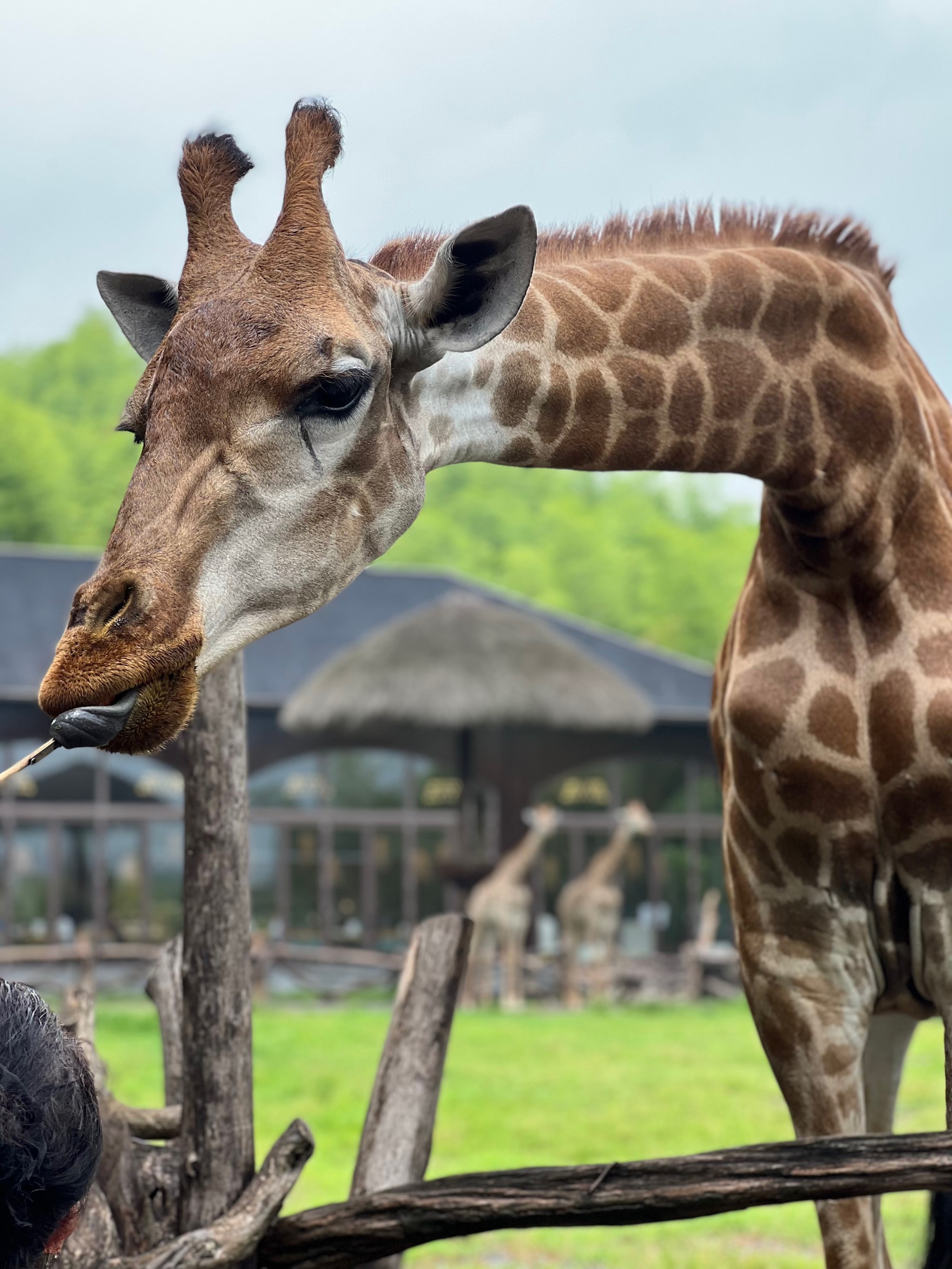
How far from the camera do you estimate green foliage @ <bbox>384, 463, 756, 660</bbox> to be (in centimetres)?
4059

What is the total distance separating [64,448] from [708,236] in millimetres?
40569

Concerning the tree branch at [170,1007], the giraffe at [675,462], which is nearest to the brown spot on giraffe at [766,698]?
the giraffe at [675,462]

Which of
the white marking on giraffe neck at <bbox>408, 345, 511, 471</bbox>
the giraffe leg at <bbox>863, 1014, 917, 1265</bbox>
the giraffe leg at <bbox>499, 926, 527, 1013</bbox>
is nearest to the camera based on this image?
the white marking on giraffe neck at <bbox>408, 345, 511, 471</bbox>

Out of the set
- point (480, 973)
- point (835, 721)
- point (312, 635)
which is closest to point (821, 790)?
point (835, 721)

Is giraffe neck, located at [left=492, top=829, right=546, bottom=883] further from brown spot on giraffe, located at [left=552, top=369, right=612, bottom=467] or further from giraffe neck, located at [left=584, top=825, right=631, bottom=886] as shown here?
brown spot on giraffe, located at [left=552, top=369, right=612, bottom=467]

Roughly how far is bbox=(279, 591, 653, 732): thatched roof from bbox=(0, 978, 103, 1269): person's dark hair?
12.9 m

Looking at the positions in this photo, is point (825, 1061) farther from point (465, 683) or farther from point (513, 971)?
point (513, 971)

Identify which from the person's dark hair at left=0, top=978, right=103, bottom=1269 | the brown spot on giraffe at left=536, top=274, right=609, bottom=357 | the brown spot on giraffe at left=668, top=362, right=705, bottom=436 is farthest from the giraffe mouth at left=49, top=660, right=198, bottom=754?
the brown spot on giraffe at left=668, top=362, right=705, bottom=436

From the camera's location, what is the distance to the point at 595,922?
15.8 metres

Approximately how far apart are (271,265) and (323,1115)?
701 centimetres

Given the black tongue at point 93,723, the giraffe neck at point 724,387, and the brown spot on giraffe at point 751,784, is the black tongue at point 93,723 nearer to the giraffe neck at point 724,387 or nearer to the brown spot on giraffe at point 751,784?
the giraffe neck at point 724,387

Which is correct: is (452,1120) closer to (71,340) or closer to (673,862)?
(673,862)

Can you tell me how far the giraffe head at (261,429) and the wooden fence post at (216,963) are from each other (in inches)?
38.2

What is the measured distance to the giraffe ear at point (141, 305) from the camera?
8.54 ft
